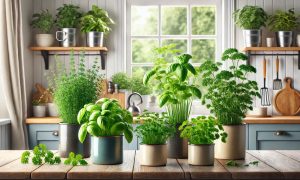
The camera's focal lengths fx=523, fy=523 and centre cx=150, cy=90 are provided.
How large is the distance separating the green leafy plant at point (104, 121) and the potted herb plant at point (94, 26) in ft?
9.77

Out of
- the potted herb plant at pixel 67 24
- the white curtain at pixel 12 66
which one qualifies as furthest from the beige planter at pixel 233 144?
the potted herb plant at pixel 67 24

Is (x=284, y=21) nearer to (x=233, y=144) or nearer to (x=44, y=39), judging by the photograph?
(x=44, y=39)

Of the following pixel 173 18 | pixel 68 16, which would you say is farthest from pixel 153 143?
pixel 173 18

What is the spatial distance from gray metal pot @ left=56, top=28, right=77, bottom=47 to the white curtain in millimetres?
519

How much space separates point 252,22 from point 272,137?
121 cm

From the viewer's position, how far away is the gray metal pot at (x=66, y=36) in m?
5.41

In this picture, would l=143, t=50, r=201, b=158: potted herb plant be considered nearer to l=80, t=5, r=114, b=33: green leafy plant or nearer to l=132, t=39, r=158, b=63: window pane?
l=80, t=5, r=114, b=33: green leafy plant

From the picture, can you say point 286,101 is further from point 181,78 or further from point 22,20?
point 181,78

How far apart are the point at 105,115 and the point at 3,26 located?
283 cm

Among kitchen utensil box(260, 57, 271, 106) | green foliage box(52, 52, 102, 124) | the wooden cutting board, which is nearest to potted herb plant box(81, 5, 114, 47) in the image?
kitchen utensil box(260, 57, 271, 106)

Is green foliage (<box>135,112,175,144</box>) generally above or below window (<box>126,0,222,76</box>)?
below

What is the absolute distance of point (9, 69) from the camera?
16.1 ft

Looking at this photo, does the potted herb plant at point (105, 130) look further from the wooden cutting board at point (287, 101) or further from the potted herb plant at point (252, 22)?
the wooden cutting board at point (287, 101)

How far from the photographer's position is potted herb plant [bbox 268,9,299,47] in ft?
17.6
